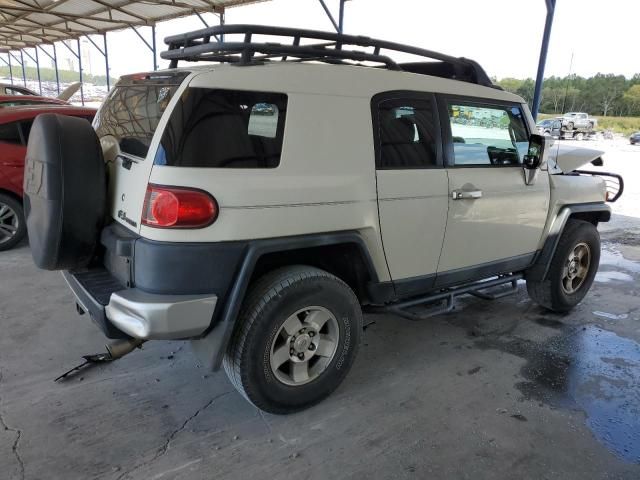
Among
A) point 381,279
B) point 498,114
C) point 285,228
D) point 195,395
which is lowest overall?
point 195,395

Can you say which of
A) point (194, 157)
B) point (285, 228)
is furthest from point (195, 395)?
point (194, 157)

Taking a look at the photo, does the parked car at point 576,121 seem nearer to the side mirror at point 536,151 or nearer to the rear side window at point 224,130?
the side mirror at point 536,151

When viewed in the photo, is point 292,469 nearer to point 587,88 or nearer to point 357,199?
point 357,199

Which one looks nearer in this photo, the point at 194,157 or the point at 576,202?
the point at 194,157

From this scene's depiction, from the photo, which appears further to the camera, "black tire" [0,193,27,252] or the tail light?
"black tire" [0,193,27,252]

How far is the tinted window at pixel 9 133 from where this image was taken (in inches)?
229

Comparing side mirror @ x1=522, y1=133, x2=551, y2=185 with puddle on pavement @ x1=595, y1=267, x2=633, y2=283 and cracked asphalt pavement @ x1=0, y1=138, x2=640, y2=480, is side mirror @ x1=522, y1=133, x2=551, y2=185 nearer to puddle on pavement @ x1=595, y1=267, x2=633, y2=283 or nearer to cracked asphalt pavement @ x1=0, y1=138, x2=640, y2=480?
cracked asphalt pavement @ x1=0, y1=138, x2=640, y2=480

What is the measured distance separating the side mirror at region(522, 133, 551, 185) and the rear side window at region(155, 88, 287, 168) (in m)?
2.20

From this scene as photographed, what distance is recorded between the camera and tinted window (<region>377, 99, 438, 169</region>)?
9.78ft

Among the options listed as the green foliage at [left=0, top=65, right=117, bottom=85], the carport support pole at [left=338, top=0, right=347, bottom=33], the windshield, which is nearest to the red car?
the windshield

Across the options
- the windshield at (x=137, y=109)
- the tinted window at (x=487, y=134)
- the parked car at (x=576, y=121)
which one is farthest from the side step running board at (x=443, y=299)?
the parked car at (x=576, y=121)

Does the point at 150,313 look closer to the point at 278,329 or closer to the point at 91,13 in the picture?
the point at 278,329

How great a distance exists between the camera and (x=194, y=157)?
2.34 m

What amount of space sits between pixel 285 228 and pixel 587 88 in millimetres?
4693
